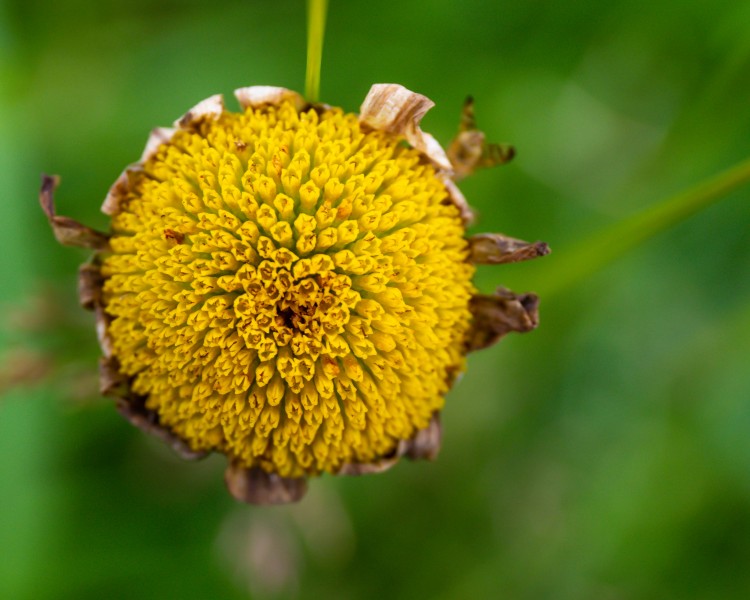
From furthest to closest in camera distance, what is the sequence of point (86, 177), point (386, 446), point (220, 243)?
point (86, 177)
point (386, 446)
point (220, 243)

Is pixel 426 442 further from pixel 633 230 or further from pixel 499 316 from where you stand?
pixel 633 230

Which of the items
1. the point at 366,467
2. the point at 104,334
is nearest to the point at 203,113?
the point at 104,334

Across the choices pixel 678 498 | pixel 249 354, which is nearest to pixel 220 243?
pixel 249 354

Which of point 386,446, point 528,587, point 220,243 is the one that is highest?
point 220,243

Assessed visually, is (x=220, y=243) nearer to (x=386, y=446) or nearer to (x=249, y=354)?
(x=249, y=354)

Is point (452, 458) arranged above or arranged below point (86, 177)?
below

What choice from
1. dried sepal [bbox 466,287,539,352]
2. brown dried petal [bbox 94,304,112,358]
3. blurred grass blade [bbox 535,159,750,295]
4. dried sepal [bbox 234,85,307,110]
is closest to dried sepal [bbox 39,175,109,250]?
brown dried petal [bbox 94,304,112,358]
